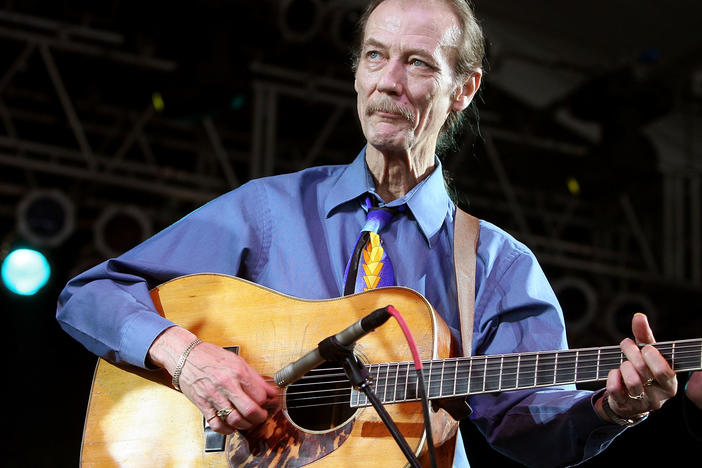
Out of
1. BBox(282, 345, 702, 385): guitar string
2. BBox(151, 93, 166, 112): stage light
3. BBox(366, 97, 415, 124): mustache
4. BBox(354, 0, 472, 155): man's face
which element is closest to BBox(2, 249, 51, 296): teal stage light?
BBox(151, 93, 166, 112): stage light

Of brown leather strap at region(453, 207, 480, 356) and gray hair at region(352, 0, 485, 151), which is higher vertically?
gray hair at region(352, 0, 485, 151)

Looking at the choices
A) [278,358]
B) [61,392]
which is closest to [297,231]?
[278,358]

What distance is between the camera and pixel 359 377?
2195 mm

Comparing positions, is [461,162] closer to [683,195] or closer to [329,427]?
[683,195]

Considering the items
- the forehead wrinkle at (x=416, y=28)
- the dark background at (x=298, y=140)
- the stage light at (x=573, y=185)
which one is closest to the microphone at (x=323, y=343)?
the forehead wrinkle at (x=416, y=28)

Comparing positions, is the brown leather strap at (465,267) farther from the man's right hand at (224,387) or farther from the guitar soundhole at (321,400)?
the man's right hand at (224,387)

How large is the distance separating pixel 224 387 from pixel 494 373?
0.77 meters

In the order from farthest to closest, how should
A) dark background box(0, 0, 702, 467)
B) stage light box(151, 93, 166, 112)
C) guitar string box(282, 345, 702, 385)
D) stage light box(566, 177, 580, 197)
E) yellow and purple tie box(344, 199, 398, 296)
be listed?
stage light box(566, 177, 580, 197), stage light box(151, 93, 166, 112), dark background box(0, 0, 702, 467), yellow and purple tie box(344, 199, 398, 296), guitar string box(282, 345, 702, 385)

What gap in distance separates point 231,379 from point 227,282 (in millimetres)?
422

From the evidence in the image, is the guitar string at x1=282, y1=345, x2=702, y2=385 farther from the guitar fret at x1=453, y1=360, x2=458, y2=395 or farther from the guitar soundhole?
the guitar soundhole

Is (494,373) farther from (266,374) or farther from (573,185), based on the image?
(573,185)

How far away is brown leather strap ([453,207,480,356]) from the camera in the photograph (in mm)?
2709

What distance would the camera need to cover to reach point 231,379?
98.1 inches

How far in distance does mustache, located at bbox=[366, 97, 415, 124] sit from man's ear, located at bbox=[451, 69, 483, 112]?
36cm
